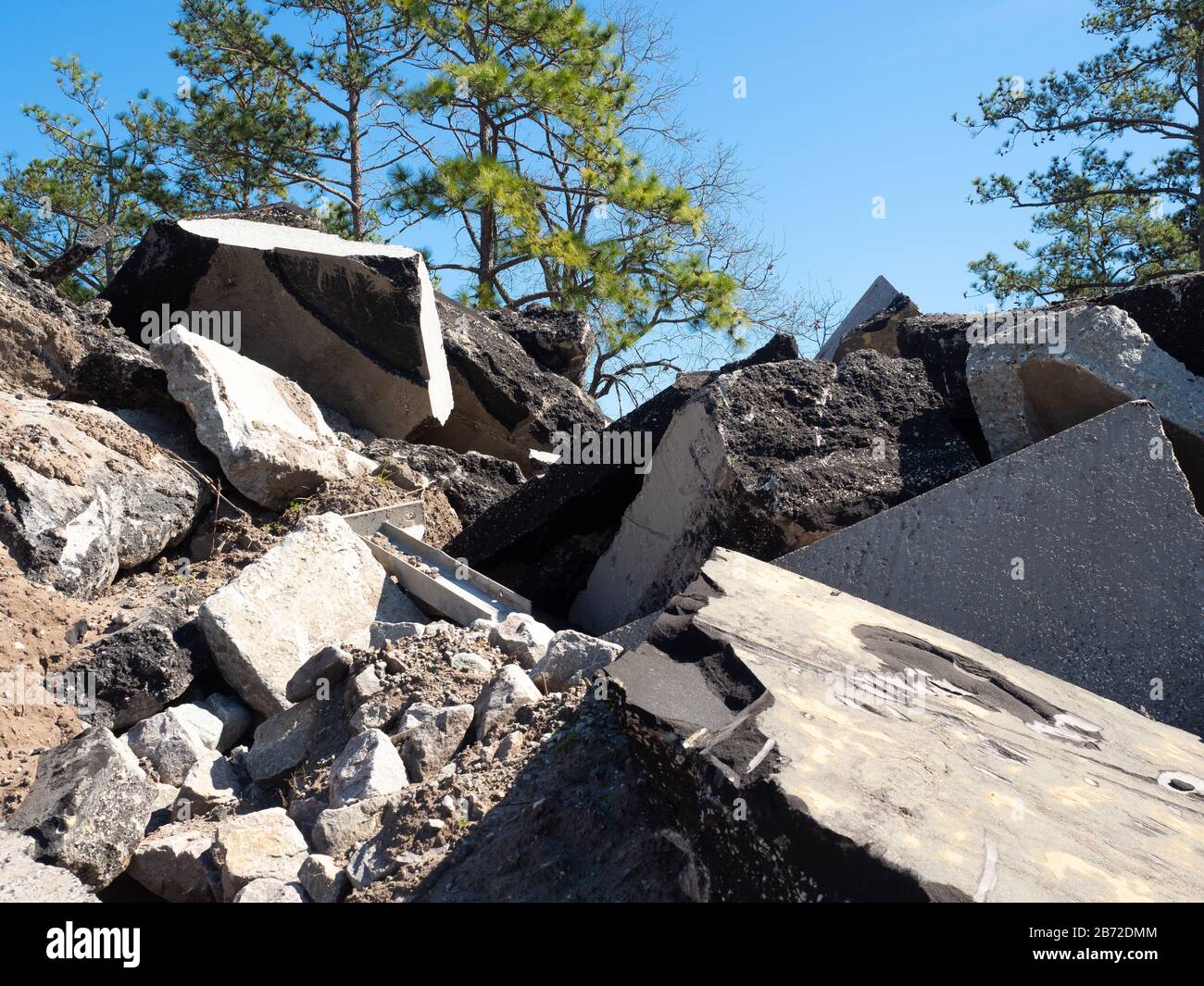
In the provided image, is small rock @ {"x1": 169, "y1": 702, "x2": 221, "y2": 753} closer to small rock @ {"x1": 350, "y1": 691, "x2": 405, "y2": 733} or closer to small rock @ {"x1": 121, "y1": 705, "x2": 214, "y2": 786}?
small rock @ {"x1": 121, "y1": 705, "x2": 214, "y2": 786}

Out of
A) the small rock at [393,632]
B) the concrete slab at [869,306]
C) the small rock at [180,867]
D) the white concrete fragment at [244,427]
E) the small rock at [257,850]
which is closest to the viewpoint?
the small rock at [257,850]

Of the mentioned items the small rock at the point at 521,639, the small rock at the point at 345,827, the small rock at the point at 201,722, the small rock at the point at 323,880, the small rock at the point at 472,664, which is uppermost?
the small rock at the point at 521,639

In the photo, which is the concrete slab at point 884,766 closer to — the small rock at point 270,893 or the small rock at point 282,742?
the small rock at point 270,893

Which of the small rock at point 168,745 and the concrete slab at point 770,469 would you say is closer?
the small rock at point 168,745

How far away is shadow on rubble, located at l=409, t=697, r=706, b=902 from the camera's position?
1993 millimetres

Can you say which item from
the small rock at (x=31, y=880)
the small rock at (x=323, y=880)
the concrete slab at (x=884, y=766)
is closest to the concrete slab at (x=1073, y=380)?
the concrete slab at (x=884, y=766)

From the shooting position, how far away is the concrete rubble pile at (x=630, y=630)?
196 centimetres

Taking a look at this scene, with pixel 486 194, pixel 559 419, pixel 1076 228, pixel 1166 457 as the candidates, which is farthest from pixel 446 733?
pixel 1076 228

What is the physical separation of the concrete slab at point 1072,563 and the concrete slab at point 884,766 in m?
0.21

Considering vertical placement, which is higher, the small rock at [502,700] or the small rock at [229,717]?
the small rock at [502,700]

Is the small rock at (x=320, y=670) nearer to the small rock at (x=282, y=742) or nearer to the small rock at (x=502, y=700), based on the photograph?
the small rock at (x=282, y=742)

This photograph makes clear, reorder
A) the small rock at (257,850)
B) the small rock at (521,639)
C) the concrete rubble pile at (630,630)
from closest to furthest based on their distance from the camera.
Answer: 1. the concrete rubble pile at (630,630)
2. the small rock at (257,850)
3. the small rock at (521,639)

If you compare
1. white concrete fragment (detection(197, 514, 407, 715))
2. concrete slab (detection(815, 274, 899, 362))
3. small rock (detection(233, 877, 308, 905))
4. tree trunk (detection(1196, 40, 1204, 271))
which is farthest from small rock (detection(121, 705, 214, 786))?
tree trunk (detection(1196, 40, 1204, 271))

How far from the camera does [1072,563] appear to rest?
306 cm
